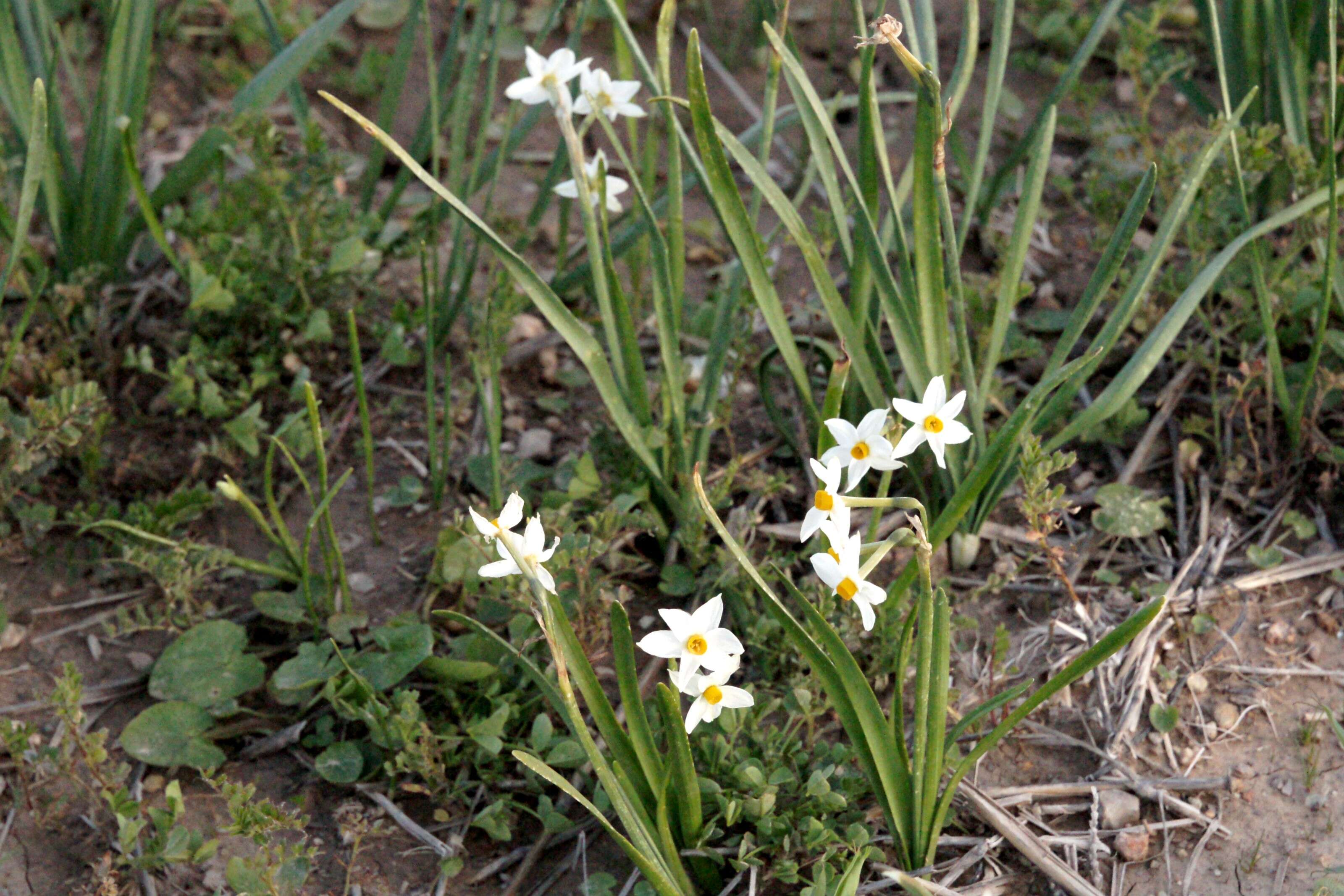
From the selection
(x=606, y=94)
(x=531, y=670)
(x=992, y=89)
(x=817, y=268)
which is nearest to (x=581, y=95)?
(x=606, y=94)

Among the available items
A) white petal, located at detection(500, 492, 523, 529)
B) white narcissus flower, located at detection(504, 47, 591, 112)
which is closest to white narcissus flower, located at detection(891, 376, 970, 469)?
white petal, located at detection(500, 492, 523, 529)

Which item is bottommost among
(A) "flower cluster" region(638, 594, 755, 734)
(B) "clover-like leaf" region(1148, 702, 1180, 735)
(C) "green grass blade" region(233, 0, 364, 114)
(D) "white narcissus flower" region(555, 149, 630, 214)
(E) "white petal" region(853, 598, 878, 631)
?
(B) "clover-like leaf" region(1148, 702, 1180, 735)

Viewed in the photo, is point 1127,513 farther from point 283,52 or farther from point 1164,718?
point 283,52

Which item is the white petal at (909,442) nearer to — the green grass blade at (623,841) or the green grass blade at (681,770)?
the green grass blade at (681,770)

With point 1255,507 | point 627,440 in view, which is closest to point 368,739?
point 627,440

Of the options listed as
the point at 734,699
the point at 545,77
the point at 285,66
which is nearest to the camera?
the point at 734,699

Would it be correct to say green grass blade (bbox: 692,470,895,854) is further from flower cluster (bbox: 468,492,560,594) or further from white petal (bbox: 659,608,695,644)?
flower cluster (bbox: 468,492,560,594)
